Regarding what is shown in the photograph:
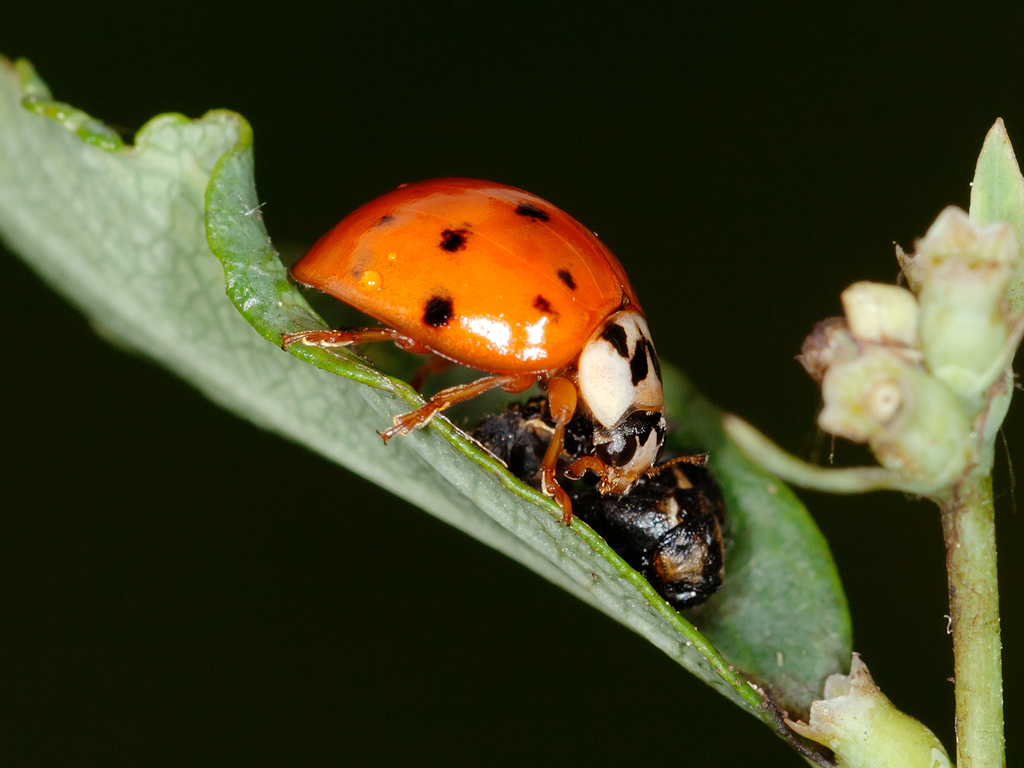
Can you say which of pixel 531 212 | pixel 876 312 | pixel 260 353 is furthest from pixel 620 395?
pixel 876 312

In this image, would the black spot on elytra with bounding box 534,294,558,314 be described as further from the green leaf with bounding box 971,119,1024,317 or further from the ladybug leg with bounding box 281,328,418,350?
the green leaf with bounding box 971,119,1024,317

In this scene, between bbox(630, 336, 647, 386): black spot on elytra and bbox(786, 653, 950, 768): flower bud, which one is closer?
bbox(786, 653, 950, 768): flower bud

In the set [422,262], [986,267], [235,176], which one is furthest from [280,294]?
[986,267]

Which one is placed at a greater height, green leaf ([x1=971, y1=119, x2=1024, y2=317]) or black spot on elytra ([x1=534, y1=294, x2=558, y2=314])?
black spot on elytra ([x1=534, y1=294, x2=558, y2=314])

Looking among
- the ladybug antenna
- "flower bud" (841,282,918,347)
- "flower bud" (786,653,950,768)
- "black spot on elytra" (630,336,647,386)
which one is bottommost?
"flower bud" (786,653,950,768)

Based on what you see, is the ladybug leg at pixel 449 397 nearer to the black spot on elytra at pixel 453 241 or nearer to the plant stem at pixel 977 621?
the black spot on elytra at pixel 453 241

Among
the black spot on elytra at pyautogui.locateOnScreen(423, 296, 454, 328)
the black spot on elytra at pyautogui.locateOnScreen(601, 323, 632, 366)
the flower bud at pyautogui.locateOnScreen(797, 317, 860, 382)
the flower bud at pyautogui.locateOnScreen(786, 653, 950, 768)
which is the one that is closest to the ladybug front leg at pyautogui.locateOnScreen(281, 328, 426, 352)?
the black spot on elytra at pyautogui.locateOnScreen(423, 296, 454, 328)

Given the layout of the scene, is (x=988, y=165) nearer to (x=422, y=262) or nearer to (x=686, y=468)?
(x=686, y=468)
